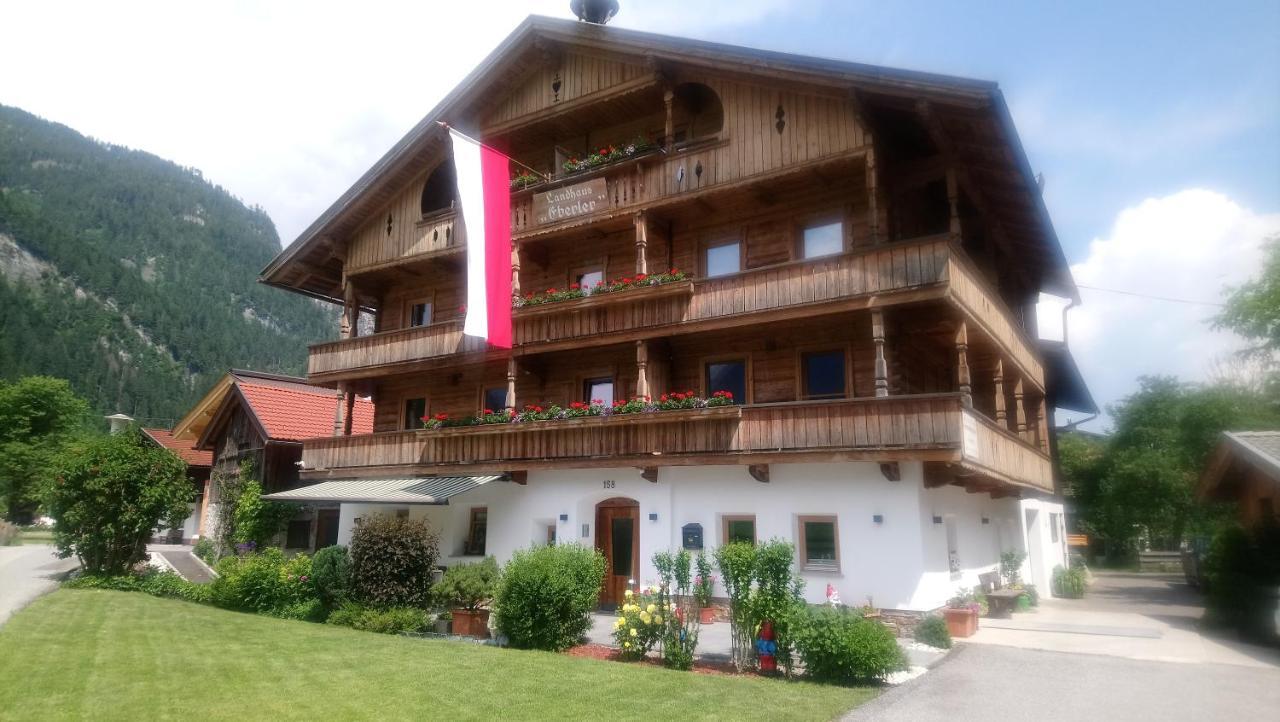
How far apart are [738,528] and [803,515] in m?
1.58

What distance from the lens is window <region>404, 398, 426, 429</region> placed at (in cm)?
2492

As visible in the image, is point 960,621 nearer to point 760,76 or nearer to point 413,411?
point 760,76

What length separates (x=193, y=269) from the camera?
183 meters

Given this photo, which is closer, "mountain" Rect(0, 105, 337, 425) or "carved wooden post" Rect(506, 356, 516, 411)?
"carved wooden post" Rect(506, 356, 516, 411)

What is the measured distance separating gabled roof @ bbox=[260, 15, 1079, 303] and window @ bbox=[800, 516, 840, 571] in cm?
843

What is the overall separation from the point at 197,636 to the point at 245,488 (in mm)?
14796

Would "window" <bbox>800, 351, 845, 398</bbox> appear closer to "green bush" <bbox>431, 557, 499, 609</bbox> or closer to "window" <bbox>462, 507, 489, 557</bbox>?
"green bush" <bbox>431, 557, 499, 609</bbox>

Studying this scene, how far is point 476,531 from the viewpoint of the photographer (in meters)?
21.9

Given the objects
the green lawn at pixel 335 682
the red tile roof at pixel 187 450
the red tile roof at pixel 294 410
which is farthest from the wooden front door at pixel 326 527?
the green lawn at pixel 335 682

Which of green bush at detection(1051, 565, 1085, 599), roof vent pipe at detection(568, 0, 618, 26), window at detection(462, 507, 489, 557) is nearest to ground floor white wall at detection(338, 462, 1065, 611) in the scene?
window at detection(462, 507, 489, 557)

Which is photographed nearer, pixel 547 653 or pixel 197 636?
pixel 547 653

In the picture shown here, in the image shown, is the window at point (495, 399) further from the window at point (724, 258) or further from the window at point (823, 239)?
the window at point (823, 239)

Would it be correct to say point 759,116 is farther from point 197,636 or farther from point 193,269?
point 193,269

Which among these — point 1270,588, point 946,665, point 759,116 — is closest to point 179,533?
point 759,116
